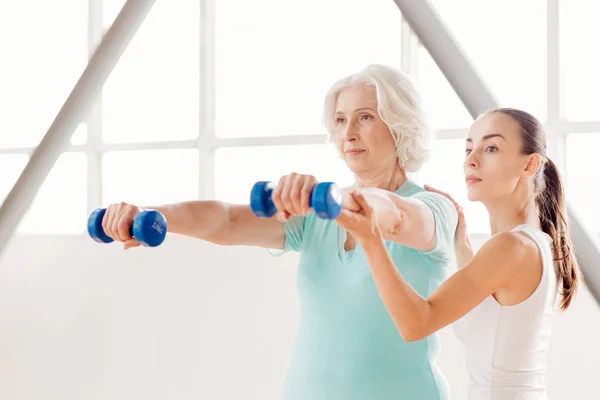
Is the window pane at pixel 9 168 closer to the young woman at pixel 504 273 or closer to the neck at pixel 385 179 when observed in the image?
the neck at pixel 385 179

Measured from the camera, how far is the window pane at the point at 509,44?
12.9ft

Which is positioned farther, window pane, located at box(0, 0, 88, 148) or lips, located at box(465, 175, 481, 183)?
window pane, located at box(0, 0, 88, 148)

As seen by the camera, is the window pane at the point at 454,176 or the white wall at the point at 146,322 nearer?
the window pane at the point at 454,176

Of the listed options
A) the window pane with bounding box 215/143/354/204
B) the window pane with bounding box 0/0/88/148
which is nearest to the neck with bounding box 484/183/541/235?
the window pane with bounding box 215/143/354/204

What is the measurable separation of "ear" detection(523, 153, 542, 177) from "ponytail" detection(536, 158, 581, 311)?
55 millimetres

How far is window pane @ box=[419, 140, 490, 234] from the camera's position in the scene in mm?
4070

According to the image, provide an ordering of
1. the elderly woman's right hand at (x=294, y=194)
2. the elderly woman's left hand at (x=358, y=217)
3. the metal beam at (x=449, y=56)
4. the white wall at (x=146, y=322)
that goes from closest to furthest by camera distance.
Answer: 1. the elderly woman's right hand at (x=294, y=194)
2. the elderly woman's left hand at (x=358, y=217)
3. the metal beam at (x=449, y=56)
4. the white wall at (x=146, y=322)

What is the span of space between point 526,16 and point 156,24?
2393 mm

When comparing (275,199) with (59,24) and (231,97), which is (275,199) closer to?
(231,97)

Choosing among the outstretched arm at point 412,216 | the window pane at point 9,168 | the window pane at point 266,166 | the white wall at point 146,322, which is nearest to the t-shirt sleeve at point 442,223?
the outstretched arm at point 412,216

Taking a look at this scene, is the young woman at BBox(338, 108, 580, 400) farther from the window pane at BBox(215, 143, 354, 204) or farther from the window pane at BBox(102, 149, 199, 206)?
the window pane at BBox(102, 149, 199, 206)

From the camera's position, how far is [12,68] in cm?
551

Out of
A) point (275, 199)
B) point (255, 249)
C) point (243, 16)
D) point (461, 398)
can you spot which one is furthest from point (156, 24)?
point (275, 199)

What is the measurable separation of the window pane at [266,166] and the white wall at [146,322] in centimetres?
46
